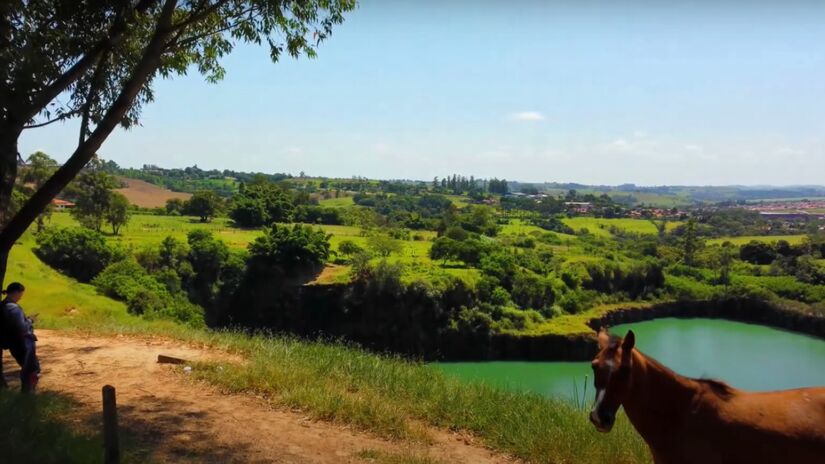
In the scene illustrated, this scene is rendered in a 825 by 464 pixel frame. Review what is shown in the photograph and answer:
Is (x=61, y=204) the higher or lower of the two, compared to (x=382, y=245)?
higher

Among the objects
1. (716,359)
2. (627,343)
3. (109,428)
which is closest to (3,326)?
(109,428)

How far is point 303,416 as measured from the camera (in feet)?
21.0

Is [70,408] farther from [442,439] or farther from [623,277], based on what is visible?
[623,277]

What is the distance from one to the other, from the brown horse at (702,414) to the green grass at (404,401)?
195 centimetres

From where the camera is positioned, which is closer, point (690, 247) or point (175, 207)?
point (690, 247)

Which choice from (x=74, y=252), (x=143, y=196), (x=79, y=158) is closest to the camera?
(x=79, y=158)

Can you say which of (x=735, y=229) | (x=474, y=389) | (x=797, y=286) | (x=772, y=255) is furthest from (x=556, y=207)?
(x=474, y=389)

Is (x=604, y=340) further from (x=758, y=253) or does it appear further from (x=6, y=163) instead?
(x=758, y=253)

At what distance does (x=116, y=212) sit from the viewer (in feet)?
166

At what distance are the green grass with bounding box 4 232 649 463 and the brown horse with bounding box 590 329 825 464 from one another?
6.40ft

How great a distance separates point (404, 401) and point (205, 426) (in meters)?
2.28

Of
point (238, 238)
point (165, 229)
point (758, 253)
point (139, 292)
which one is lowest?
point (758, 253)

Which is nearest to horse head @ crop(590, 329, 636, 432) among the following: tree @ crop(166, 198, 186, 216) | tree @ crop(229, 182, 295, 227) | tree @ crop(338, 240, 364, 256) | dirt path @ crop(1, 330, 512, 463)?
dirt path @ crop(1, 330, 512, 463)

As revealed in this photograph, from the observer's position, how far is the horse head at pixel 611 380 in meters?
3.32
